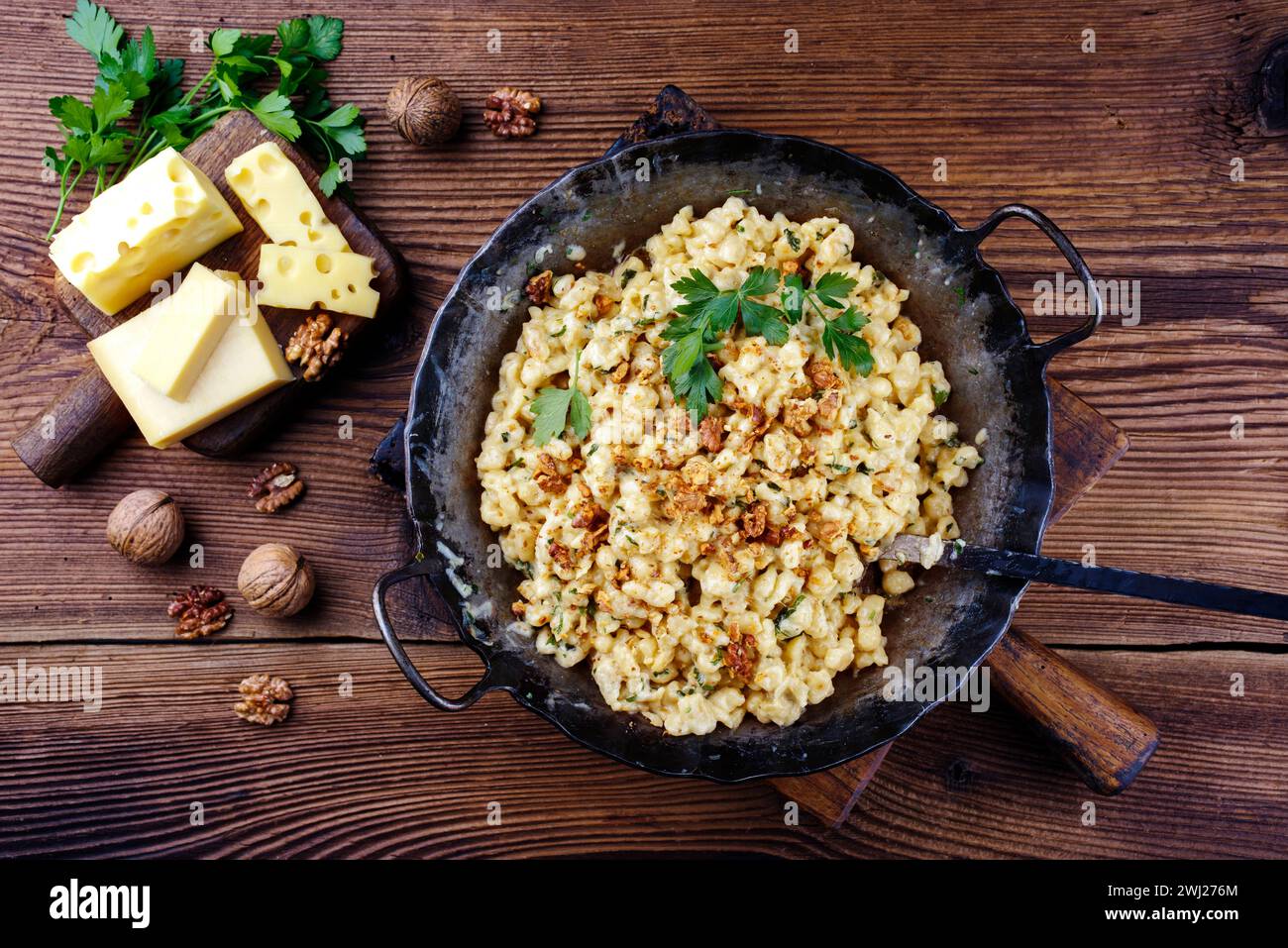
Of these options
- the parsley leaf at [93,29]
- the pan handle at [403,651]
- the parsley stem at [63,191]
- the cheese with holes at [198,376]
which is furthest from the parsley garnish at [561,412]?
the parsley leaf at [93,29]

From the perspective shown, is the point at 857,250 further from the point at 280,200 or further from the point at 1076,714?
the point at 280,200

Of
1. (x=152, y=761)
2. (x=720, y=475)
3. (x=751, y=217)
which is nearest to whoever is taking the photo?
(x=720, y=475)

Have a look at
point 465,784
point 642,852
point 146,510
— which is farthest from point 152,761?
point 642,852

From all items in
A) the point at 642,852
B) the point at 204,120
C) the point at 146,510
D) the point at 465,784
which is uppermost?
the point at 204,120

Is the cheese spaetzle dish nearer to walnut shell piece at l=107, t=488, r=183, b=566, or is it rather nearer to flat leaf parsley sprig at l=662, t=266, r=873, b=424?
flat leaf parsley sprig at l=662, t=266, r=873, b=424

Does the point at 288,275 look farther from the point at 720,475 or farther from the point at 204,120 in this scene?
the point at 720,475

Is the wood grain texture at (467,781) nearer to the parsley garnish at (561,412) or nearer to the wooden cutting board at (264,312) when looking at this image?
the wooden cutting board at (264,312)
